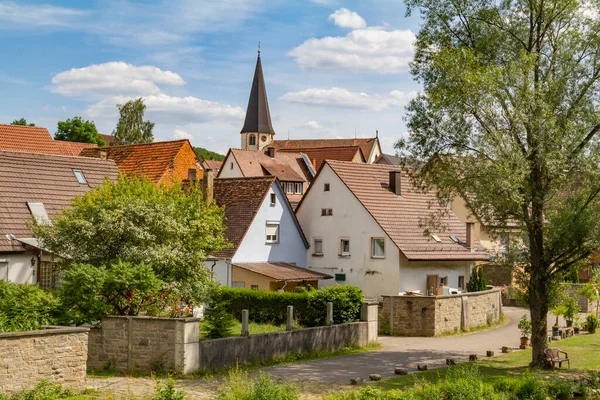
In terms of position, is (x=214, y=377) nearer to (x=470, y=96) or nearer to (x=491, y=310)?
(x=470, y=96)

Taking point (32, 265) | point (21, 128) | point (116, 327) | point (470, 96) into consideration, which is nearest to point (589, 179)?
point (470, 96)

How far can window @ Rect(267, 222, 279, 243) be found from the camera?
41938mm

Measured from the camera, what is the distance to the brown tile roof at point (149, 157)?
47.3 metres

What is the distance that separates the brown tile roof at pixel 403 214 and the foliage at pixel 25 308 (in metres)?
21.2

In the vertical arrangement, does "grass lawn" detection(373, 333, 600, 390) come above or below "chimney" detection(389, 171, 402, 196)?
below

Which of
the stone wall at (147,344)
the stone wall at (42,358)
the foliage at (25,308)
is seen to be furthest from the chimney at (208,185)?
the stone wall at (42,358)

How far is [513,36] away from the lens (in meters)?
26.8

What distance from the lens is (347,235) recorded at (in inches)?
1657

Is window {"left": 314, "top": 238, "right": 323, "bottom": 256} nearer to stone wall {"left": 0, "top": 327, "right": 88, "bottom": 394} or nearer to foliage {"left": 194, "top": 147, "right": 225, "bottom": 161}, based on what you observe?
stone wall {"left": 0, "top": 327, "right": 88, "bottom": 394}

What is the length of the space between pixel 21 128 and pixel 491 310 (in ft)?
94.1

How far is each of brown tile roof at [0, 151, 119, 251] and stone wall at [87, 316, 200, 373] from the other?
28.7 ft

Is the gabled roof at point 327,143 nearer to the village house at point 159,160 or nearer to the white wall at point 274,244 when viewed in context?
the village house at point 159,160

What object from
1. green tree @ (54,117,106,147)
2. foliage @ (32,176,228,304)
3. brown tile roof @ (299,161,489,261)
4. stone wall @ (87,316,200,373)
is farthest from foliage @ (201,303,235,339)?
green tree @ (54,117,106,147)

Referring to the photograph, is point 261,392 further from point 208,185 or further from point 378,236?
point 378,236
